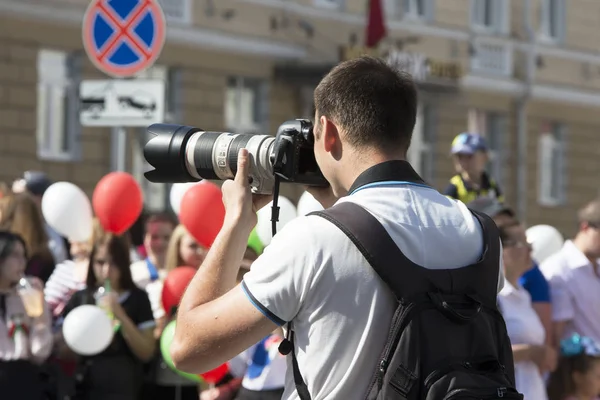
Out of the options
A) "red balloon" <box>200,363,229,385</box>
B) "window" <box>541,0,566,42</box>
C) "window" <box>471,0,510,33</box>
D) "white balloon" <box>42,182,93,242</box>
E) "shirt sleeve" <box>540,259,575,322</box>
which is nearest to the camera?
"red balloon" <box>200,363,229,385</box>

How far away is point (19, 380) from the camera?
7117mm

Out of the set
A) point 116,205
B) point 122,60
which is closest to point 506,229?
point 116,205

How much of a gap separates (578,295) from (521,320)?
124 cm

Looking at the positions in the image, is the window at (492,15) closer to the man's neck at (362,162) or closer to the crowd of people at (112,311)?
the crowd of people at (112,311)

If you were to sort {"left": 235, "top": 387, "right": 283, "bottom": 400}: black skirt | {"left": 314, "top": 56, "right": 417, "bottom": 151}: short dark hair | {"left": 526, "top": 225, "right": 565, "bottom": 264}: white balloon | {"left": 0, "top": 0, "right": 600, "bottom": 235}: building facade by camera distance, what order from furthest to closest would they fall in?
{"left": 0, "top": 0, "right": 600, "bottom": 235}: building facade → {"left": 526, "top": 225, "right": 565, "bottom": 264}: white balloon → {"left": 235, "top": 387, "right": 283, "bottom": 400}: black skirt → {"left": 314, "top": 56, "right": 417, "bottom": 151}: short dark hair

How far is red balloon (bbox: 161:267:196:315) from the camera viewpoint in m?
7.71

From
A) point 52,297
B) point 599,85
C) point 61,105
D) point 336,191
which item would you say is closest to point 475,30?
point 599,85

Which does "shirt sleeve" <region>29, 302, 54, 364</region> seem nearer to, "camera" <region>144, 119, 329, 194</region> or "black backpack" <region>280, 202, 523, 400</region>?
"camera" <region>144, 119, 329, 194</region>

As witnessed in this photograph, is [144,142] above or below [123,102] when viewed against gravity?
below

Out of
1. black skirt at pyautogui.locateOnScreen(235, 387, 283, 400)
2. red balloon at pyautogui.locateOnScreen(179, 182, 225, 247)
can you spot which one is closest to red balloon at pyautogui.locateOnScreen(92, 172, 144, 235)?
red balloon at pyautogui.locateOnScreen(179, 182, 225, 247)

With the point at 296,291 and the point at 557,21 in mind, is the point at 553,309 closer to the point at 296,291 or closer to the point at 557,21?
the point at 296,291

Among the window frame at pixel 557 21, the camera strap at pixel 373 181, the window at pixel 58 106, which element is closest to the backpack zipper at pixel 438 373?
the camera strap at pixel 373 181

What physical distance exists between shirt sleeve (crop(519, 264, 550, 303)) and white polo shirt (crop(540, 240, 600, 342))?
0.94 feet

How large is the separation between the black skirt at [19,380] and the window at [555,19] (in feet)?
80.0
